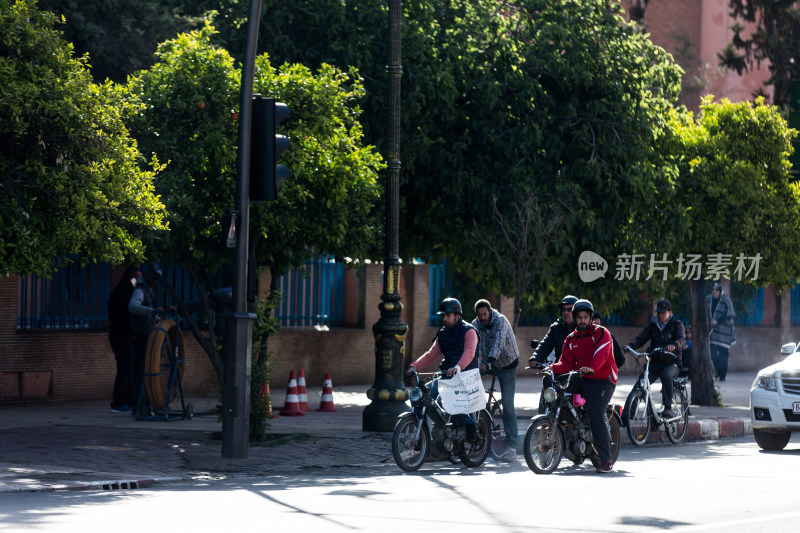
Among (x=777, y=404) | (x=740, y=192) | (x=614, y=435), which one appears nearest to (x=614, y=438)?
(x=614, y=435)

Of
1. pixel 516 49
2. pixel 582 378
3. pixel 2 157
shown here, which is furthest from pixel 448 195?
pixel 2 157

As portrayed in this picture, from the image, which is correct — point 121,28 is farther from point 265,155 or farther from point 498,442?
point 498,442

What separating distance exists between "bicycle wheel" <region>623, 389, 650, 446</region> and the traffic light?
217 inches

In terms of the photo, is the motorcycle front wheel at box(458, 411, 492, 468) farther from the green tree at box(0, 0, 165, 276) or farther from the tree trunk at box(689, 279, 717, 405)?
the tree trunk at box(689, 279, 717, 405)

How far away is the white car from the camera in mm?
16031

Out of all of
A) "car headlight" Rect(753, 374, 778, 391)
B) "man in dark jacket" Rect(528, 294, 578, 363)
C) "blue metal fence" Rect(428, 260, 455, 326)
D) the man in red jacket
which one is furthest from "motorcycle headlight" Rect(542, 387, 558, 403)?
"blue metal fence" Rect(428, 260, 455, 326)

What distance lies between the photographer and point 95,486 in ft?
37.9

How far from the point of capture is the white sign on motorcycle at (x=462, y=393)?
43.0ft

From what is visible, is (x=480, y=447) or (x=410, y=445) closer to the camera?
(x=410, y=445)

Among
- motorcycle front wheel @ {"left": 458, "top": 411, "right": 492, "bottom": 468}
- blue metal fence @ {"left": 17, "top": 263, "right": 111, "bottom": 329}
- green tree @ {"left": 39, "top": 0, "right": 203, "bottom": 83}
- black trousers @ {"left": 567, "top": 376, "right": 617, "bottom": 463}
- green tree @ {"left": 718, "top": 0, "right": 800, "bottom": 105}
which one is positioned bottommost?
motorcycle front wheel @ {"left": 458, "top": 411, "right": 492, "bottom": 468}

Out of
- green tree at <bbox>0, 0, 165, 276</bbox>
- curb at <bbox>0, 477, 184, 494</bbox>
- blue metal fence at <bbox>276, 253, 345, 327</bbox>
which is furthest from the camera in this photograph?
blue metal fence at <bbox>276, 253, 345, 327</bbox>

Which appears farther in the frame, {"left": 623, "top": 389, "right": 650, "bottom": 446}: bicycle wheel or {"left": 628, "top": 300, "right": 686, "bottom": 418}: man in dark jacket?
{"left": 628, "top": 300, "right": 686, "bottom": 418}: man in dark jacket

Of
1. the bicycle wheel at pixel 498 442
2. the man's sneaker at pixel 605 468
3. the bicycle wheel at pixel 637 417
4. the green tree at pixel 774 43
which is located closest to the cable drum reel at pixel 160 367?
the bicycle wheel at pixel 498 442

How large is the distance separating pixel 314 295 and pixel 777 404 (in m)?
11.1
